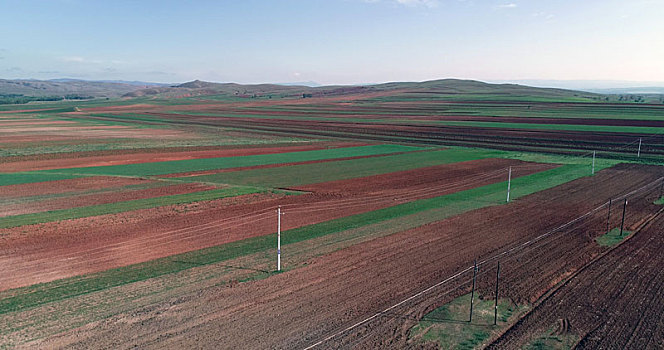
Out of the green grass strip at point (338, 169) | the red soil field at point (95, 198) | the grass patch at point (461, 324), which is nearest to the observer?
the grass patch at point (461, 324)

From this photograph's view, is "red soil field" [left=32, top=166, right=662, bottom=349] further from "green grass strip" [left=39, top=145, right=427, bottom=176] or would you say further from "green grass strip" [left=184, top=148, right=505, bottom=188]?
"green grass strip" [left=39, top=145, right=427, bottom=176]

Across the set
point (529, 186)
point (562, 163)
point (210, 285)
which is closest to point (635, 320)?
point (210, 285)

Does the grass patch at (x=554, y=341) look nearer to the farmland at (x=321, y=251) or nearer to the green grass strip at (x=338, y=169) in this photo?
the farmland at (x=321, y=251)

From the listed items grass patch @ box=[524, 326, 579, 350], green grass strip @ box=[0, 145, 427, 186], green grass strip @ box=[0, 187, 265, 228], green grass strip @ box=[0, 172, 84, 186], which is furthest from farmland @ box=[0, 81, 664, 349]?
green grass strip @ box=[0, 145, 427, 186]

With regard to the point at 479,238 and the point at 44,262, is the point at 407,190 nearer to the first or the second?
the point at 479,238

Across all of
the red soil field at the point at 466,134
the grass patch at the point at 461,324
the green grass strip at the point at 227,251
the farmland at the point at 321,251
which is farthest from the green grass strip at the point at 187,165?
the grass patch at the point at 461,324

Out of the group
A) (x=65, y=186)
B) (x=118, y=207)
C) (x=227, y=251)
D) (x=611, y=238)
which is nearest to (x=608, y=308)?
(x=611, y=238)

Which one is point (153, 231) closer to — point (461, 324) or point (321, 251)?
point (321, 251)
